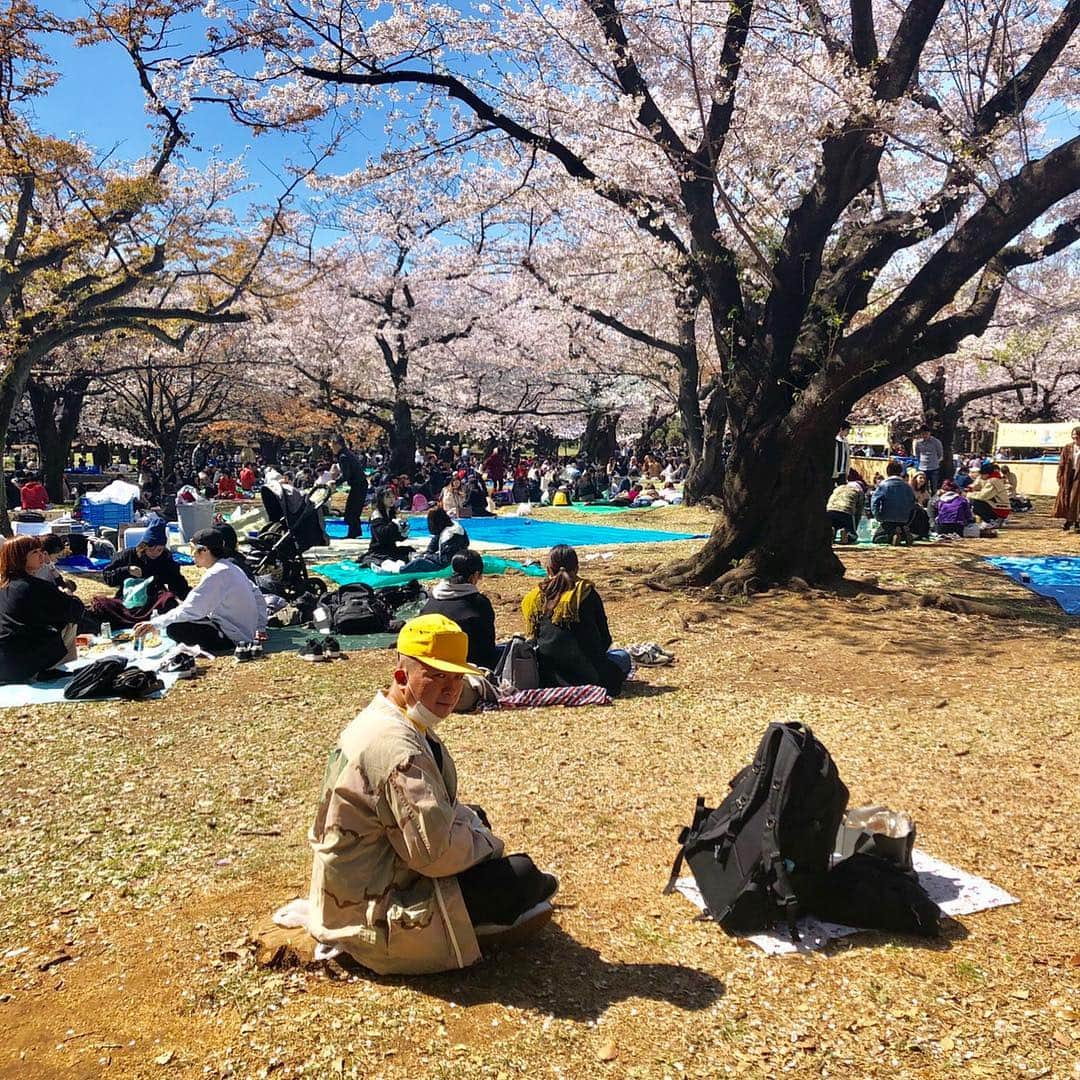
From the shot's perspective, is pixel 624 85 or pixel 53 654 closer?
pixel 53 654

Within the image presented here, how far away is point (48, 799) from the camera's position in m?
4.21

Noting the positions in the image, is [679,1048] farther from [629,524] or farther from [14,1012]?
→ [629,524]

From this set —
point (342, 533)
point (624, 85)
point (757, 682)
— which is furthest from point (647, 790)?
point (342, 533)

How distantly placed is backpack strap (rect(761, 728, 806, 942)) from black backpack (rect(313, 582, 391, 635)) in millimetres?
5602

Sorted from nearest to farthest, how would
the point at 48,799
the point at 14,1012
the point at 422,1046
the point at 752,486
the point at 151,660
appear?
1. the point at 422,1046
2. the point at 14,1012
3. the point at 48,799
4. the point at 151,660
5. the point at 752,486

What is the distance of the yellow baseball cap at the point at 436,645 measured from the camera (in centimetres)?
252

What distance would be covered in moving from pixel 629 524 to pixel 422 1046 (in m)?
16.0

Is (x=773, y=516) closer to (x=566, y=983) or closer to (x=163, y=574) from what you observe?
(x=163, y=574)

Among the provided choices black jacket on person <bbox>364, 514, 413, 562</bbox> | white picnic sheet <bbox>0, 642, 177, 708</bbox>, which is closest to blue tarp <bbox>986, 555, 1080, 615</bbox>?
black jacket on person <bbox>364, 514, 413, 562</bbox>

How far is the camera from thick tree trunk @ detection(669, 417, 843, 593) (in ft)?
29.1

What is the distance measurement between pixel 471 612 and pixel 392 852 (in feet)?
10.9

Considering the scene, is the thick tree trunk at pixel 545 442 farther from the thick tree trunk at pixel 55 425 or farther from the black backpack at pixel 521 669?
the black backpack at pixel 521 669

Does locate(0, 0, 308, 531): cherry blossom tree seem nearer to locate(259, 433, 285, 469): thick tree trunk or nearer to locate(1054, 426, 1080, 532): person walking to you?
locate(1054, 426, 1080, 532): person walking

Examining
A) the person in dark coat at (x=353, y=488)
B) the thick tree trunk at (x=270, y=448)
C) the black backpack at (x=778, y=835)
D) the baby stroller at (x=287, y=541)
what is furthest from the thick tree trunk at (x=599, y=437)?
the black backpack at (x=778, y=835)
